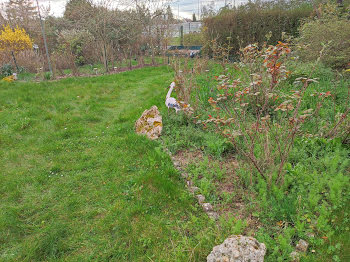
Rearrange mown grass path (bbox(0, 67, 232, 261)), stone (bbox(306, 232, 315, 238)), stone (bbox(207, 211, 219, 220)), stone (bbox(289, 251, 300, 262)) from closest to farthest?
stone (bbox(289, 251, 300, 262))
stone (bbox(306, 232, 315, 238))
mown grass path (bbox(0, 67, 232, 261))
stone (bbox(207, 211, 219, 220))

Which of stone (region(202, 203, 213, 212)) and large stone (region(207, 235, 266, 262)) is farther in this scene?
stone (region(202, 203, 213, 212))

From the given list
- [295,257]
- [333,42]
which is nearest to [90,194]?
[295,257]

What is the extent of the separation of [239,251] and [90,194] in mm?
1894

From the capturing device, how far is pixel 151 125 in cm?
396

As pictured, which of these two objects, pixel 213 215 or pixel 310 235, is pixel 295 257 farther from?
pixel 213 215

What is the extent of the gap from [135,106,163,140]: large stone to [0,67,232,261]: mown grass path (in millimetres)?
206

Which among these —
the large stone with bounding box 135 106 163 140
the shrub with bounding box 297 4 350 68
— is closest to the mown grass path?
the large stone with bounding box 135 106 163 140

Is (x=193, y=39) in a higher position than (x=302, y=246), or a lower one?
higher

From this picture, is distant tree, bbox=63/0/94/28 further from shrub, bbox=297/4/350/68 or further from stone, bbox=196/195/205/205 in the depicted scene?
stone, bbox=196/195/205/205

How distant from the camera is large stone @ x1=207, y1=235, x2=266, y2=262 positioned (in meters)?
1.54

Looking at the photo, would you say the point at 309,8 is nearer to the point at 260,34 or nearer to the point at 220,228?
the point at 260,34

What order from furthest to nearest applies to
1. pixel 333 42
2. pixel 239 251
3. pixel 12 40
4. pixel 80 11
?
pixel 80 11, pixel 12 40, pixel 333 42, pixel 239 251

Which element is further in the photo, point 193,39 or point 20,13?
point 20,13

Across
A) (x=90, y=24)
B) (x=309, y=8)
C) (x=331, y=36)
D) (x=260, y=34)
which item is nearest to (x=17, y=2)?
(x=90, y=24)
